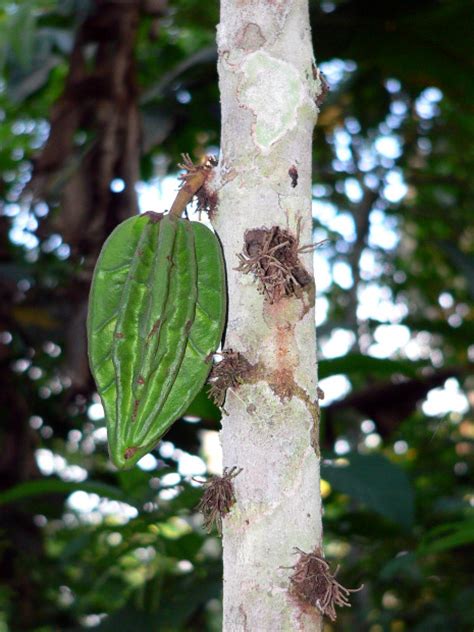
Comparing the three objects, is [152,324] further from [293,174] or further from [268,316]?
[293,174]

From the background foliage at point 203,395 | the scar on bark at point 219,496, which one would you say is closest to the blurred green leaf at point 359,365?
the background foliage at point 203,395

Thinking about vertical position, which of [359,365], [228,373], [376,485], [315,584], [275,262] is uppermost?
[275,262]

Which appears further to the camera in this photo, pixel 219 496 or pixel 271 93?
Answer: pixel 271 93

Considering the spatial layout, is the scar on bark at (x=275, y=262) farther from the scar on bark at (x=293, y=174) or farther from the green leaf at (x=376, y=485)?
the green leaf at (x=376, y=485)

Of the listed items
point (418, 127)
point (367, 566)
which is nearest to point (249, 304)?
point (367, 566)

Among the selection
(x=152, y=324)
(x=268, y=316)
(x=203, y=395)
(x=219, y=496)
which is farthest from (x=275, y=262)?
(x=203, y=395)

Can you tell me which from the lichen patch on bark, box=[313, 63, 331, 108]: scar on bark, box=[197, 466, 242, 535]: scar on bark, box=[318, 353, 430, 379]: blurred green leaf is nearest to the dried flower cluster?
the lichen patch on bark

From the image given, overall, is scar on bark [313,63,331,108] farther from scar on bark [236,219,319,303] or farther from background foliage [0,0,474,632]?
background foliage [0,0,474,632]
